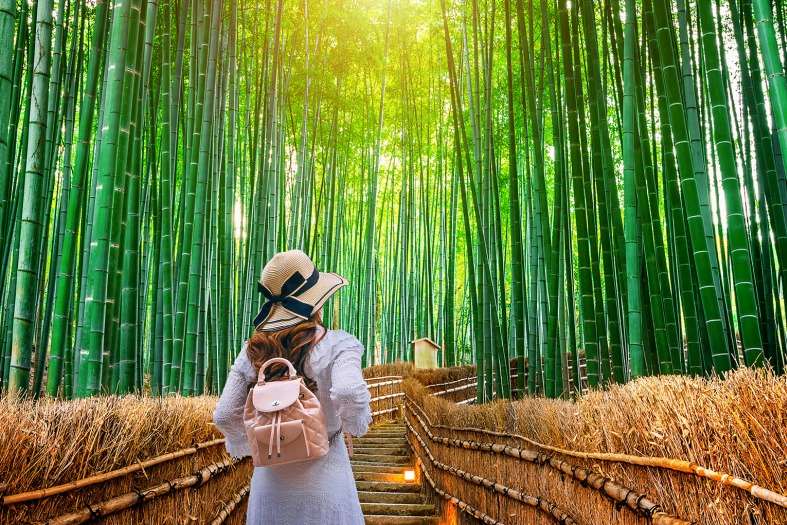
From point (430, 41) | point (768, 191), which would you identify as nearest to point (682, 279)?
point (768, 191)

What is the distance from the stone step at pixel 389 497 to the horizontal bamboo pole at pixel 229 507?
3.34 ft

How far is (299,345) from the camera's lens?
5.80 ft

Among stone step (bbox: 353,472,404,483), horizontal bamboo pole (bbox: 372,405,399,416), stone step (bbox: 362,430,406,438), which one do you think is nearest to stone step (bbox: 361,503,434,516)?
stone step (bbox: 353,472,404,483)

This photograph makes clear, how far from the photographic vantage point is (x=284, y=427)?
160cm

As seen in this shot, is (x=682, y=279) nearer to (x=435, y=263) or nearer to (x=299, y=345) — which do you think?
(x=299, y=345)

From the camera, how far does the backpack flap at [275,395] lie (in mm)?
1608

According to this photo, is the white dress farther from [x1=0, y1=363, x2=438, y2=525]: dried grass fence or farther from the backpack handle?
[x1=0, y1=363, x2=438, y2=525]: dried grass fence

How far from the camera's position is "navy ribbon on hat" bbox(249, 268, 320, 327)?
5.98 ft

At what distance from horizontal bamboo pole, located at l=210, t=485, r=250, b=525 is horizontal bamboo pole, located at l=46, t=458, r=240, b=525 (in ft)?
0.53

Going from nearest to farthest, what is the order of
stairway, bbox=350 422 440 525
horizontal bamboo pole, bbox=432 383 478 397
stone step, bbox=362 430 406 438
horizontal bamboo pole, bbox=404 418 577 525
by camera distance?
horizontal bamboo pole, bbox=404 418 577 525
stairway, bbox=350 422 440 525
stone step, bbox=362 430 406 438
horizontal bamboo pole, bbox=432 383 478 397

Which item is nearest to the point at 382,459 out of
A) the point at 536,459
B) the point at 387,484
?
the point at 387,484

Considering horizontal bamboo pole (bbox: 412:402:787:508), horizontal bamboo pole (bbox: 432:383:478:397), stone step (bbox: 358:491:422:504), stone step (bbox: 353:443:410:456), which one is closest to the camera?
horizontal bamboo pole (bbox: 412:402:787:508)

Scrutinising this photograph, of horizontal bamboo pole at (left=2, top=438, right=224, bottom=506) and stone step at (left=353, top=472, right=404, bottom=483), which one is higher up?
horizontal bamboo pole at (left=2, top=438, right=224, bottom=506)

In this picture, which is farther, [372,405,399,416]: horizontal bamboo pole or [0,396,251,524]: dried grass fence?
[372,405,399,416]: horizontal bamboo pole
